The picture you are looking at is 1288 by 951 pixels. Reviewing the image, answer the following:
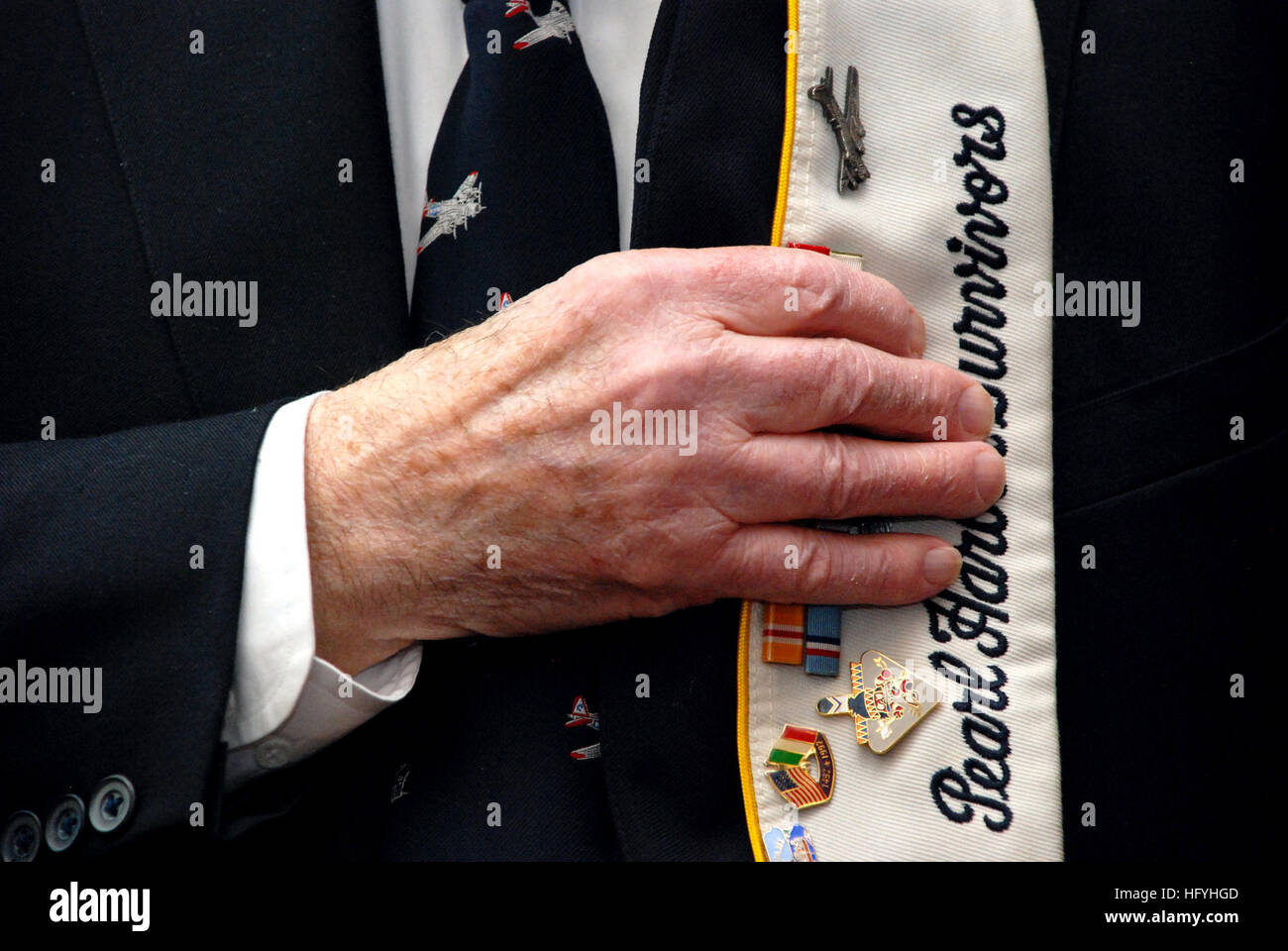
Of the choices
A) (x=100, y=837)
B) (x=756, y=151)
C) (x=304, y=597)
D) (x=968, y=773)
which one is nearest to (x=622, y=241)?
(x=756, y=151)

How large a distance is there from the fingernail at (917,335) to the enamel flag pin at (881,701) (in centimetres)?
24

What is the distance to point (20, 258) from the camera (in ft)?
3.03

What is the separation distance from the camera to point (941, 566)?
0.86 meters

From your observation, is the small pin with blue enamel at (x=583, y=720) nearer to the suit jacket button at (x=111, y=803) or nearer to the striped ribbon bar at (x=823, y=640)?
the striped ribbon bar at (x=823, y=640)

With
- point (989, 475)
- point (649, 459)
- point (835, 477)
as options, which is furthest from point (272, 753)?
point (989, 475)

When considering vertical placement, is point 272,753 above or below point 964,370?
below

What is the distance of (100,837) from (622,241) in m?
0.63

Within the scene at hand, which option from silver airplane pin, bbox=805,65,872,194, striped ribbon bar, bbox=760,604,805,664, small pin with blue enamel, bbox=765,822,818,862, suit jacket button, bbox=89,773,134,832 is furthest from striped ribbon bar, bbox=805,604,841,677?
suit jacket button, bbox=89,773,134,832

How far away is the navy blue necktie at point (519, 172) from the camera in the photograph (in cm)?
93

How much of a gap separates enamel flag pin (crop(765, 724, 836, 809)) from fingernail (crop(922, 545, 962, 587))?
0.50 feet

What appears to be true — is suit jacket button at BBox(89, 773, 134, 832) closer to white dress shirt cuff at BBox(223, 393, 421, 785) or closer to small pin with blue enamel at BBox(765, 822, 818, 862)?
white dress shirt cuff at BBox(223, 393, 421, 785)

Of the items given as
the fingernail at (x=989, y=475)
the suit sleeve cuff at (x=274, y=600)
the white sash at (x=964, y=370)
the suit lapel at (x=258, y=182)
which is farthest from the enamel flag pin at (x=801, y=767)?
the suit lapel at (x=258, y=182)

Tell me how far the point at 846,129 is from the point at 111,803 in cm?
78

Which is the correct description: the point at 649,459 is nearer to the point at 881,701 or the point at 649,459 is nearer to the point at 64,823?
the point at 881,701
